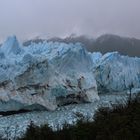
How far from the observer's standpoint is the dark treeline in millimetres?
4902

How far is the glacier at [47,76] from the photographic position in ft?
49.8

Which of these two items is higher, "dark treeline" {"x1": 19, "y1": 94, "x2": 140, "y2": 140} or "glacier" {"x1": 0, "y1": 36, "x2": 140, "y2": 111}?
"glacier" {"x1": 0, "y1": 36, "x2": 140, "y2": 111}

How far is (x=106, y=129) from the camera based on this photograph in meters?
5.12

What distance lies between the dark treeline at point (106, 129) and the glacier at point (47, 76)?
356 inches

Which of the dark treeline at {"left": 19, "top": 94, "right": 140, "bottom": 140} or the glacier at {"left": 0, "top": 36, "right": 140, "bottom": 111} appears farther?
the glacier at {"left": 0, "top": 36, "right": 140, "bottom": 111}

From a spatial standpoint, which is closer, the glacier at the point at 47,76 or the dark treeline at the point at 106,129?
the dark treeline at the point at 106,129

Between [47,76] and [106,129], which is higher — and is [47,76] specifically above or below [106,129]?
above

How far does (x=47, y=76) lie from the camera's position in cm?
1603

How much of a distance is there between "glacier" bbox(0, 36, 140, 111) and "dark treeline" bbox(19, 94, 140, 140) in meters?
9.05

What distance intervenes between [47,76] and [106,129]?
11.0m

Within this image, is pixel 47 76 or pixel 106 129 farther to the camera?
pixel 47 76

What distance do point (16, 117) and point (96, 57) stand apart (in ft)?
38.1

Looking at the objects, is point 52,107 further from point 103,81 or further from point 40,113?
point 103,81

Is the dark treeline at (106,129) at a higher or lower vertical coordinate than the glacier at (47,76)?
lower
